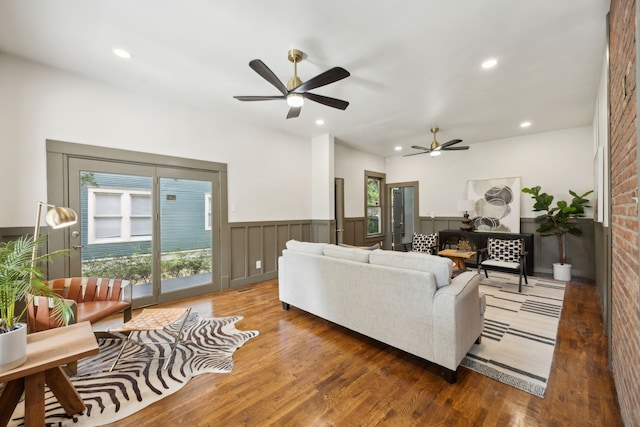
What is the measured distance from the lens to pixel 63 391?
5.50ft

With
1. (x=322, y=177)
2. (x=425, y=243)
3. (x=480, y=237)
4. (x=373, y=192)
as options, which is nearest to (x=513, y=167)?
(x=480, y=237)

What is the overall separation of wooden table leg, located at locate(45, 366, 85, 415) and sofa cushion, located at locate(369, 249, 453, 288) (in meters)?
2.32

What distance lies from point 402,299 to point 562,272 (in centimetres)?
433

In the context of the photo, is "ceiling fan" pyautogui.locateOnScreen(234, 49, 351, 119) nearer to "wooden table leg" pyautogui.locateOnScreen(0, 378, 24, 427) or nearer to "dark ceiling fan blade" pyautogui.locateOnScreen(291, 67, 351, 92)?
"dark ceiling fan blade" pyautogui.locateOnScreen(291, 67, 351, 92)

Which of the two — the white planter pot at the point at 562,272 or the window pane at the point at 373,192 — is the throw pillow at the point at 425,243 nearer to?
the window pane at the point at 373,192

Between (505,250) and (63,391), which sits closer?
(63,391)

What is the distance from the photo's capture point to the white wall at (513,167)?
4918 millimetres

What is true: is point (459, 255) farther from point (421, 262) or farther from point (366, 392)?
point (366, 392)

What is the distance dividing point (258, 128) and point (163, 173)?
1802 millimetres

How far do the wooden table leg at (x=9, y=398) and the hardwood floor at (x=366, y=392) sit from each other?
0.60 m

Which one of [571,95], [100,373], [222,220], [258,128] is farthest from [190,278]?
[571,95]

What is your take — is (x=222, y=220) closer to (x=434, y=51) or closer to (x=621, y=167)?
(x=434, y=51)

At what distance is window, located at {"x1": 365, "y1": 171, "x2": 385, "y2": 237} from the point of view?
23.1 feet

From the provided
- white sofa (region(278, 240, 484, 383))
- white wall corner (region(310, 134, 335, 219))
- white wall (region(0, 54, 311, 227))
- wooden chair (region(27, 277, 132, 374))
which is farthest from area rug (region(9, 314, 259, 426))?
white wall corner (region(310, 134, 335, 219))
